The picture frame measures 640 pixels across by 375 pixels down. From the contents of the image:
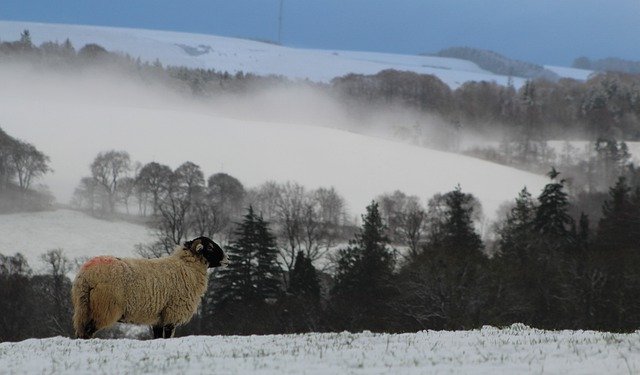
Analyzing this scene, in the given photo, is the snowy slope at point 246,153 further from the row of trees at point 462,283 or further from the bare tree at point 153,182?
the row of trees at point 462,283

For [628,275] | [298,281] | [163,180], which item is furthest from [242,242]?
[163,180]

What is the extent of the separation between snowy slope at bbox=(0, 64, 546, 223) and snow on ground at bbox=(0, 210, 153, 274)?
13613 millimetres

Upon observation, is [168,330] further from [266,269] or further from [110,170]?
[110,170]

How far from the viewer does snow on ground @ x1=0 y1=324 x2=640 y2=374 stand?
11.2 meters

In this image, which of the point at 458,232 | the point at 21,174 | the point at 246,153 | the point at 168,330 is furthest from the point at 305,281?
the point at 246,153

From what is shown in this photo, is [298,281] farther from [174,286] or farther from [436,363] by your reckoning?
[436,363]

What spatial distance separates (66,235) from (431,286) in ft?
230

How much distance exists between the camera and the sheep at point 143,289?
1736 centimetres

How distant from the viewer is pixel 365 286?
2906 inches

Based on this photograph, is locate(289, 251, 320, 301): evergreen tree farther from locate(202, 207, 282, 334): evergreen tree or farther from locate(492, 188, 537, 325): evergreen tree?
locate(492, 188, 537, 325): evergreen tree

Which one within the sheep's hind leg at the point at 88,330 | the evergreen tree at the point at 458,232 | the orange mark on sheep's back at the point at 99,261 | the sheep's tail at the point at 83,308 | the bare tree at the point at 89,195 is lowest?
the bare tree at the point at 89,195

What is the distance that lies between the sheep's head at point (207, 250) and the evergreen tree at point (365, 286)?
44928 millimetres

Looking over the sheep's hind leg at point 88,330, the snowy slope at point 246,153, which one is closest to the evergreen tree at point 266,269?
the snowy slope at point 246,153

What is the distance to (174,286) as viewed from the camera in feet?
63.4
